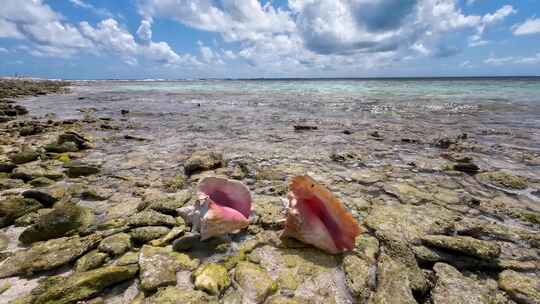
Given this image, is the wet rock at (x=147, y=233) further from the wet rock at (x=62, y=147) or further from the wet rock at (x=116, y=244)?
the wet rock at (x=62, y=147)

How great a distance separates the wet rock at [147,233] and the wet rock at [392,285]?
2032 millimetres

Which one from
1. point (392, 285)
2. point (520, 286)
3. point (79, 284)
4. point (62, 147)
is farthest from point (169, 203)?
point (62, 147)

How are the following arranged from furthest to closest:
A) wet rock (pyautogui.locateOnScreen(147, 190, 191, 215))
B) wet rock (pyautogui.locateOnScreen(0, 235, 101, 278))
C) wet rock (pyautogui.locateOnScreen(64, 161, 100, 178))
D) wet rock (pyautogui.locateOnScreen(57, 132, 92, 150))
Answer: wet rock (pyautogui.locateOnScreen(57, 132, 92, 150)) → wet rock (pyautogui.locateOnScreen(64, 161, 100, 178)) → wet rock (pyautogui.locateOnScreen(147, 190, 191, 215)) → wet rock (pyautogui.locateOnScreen(0, 235, 101, 278))

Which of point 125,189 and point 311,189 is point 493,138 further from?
point 125,189

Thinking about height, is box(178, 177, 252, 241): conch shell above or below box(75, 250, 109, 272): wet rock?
above

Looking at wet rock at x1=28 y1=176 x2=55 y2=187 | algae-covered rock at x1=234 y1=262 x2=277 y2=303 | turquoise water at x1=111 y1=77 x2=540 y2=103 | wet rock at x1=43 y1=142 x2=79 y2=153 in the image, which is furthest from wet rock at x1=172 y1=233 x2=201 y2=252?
turquoise water at x1=111 y1=77 x2=540 y2=103

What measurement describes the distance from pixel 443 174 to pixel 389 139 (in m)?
2.74

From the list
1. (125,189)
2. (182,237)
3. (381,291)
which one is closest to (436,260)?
(381,291)

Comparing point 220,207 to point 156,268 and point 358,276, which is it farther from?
point 358,276

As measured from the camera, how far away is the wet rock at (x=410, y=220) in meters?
3.02

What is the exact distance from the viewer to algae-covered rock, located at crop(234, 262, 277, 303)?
86.2 inches

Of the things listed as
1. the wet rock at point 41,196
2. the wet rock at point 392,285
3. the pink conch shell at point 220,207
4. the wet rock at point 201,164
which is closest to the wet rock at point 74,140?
the wet rock at point 201,164

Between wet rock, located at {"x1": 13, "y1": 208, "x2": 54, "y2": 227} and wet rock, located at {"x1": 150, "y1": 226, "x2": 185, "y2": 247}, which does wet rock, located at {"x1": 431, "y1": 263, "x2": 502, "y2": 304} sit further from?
wet rock, located at {"x1": 13, "y1": 208, "x2": 54, "y2": 227}

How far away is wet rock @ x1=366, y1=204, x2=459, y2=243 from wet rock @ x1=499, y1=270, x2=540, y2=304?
0.69 m
